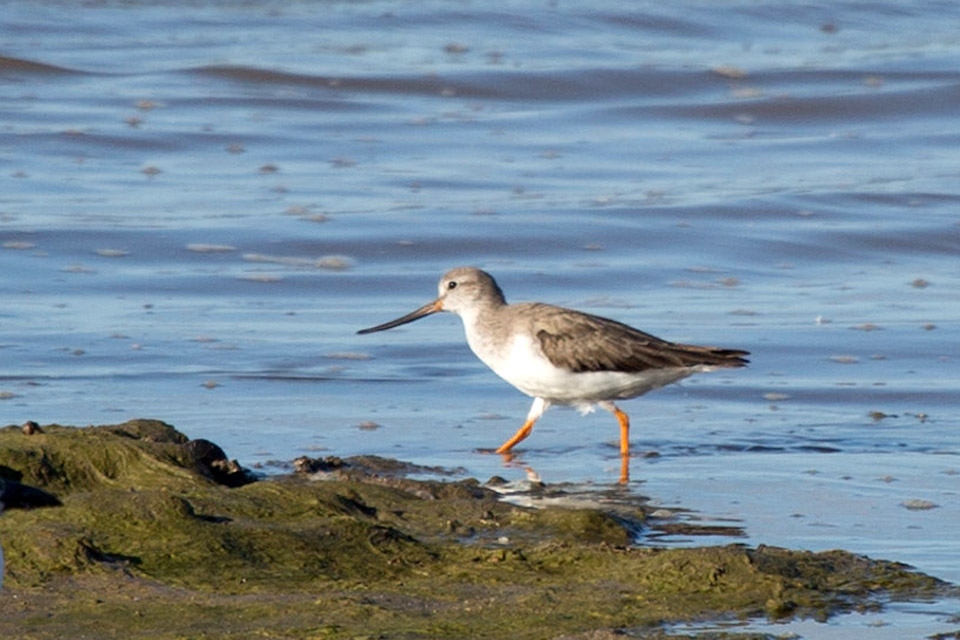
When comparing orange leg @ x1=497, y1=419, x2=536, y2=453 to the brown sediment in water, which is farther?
orange leg @ x1=497, y1=419, x2=536, y2=453

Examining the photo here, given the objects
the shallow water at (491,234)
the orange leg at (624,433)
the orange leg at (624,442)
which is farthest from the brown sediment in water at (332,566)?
the orange leg at (624,433)

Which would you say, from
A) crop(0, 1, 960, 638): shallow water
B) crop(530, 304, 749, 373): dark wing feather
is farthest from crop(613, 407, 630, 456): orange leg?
crop(530, 304, 749, 373): dark wing feather

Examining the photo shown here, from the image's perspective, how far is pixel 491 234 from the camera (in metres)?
10.7

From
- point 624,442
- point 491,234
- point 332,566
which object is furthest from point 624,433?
point 491,234

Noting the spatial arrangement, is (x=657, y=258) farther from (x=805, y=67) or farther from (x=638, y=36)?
(x=638, y=36)

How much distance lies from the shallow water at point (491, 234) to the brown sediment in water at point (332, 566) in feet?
1.91

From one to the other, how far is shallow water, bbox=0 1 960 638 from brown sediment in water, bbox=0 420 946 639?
582 millimetres

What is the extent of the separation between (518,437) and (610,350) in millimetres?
542

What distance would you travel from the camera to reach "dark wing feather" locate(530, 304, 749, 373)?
267 inches

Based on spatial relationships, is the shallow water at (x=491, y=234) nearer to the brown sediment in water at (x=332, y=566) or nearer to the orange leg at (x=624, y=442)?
the orange leg at (x=624, y=442)

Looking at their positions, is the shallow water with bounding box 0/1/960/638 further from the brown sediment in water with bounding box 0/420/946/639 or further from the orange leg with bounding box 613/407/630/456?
the brown sediment in water with bounding box 0/420/946/639

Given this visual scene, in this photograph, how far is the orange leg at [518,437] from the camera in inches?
255

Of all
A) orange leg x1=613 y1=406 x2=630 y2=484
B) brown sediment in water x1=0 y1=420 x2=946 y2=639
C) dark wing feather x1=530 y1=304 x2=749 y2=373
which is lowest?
orange leg x1=613 y1=406 x2=630 y2=484

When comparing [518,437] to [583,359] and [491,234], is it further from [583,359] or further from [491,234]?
[491,234]
